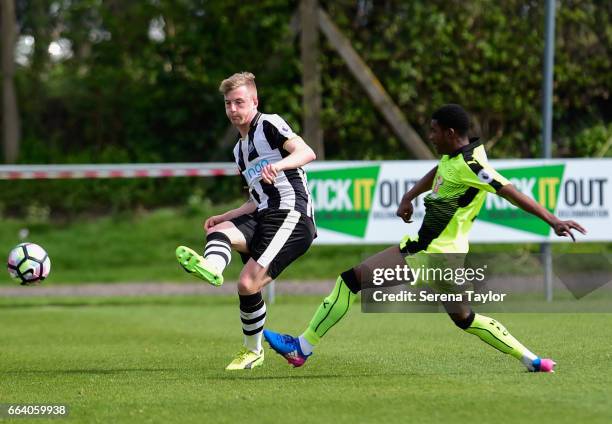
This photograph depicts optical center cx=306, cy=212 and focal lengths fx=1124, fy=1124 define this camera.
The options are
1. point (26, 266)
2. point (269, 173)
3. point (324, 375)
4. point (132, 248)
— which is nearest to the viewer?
point (269, 173)

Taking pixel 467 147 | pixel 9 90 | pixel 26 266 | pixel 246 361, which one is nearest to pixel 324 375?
pixel 246 361

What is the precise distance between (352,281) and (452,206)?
2.80 feet

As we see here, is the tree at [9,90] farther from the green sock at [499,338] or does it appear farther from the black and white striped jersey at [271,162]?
the green sock at [499,338]

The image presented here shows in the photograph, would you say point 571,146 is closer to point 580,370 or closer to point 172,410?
point 580,370

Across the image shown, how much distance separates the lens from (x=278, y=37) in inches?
922

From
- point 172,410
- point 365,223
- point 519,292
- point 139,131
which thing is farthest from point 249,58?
point 172,410

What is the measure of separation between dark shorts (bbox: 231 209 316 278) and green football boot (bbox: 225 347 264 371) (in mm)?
725

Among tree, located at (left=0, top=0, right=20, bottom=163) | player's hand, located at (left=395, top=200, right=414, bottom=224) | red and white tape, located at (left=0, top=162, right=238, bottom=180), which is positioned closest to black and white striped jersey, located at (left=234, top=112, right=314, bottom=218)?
player's hand, located at (left=395, top=200, right=414, bottom=224)

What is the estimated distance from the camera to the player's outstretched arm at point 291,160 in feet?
24.3

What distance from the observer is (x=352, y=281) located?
25.2ft

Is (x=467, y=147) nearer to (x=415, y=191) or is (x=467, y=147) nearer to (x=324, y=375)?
(x=415, y=191)

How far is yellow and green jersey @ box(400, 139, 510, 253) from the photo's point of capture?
7473 mm

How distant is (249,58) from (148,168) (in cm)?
760

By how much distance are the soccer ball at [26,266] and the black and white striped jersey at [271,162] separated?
243 centimetres
